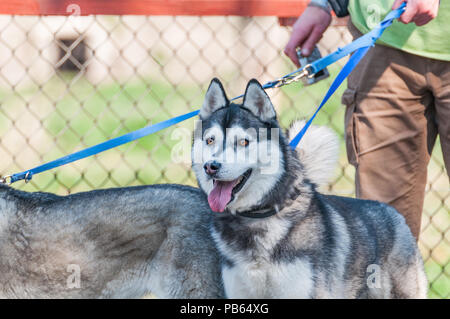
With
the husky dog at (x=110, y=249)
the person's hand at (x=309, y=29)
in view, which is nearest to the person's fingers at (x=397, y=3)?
the person's hand at (x=309, y=29)

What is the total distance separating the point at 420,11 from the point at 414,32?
0.23m

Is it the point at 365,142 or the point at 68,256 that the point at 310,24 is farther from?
the point at 68,256

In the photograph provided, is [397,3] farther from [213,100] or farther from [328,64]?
[213,100]

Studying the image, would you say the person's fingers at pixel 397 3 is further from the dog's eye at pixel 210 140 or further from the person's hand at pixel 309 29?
the dog's eye at pixel 210 140

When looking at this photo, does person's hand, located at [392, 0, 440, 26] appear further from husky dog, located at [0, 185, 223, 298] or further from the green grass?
the green grass

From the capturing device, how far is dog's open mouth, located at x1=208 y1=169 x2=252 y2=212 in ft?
7.00

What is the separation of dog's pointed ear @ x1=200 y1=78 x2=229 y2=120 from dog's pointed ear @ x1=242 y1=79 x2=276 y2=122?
9 cm

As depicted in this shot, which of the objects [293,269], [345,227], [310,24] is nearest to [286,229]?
[293,269]

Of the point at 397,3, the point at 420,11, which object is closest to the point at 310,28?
the point at 397,3

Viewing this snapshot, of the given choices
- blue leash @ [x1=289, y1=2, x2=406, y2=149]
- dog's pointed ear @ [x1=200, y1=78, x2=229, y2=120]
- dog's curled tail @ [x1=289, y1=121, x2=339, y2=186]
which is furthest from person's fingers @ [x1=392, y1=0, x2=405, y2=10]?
dog's pointed ear @ [x1=200, y1=78, x2=229, y2=120]

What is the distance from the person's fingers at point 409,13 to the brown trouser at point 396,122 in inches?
10.3

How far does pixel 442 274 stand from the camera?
373cm

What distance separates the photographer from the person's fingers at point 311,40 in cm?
252

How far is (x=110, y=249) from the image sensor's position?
8.13 feet
